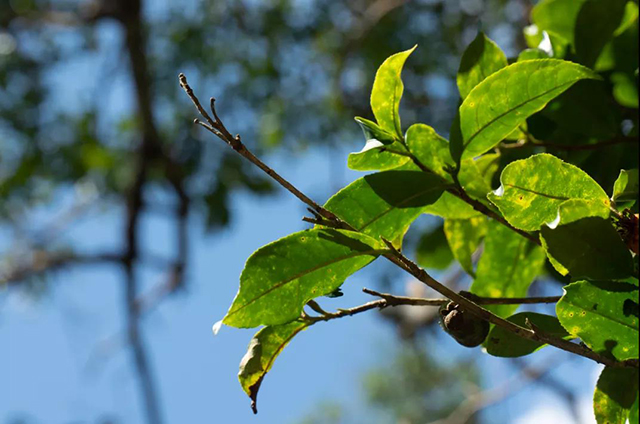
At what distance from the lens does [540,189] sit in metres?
0.54

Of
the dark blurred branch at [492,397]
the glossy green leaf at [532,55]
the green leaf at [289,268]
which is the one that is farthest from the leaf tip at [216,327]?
the dark blurred branch at [492,397]

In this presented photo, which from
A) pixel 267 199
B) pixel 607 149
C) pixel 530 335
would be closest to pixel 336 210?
pixel 530 335

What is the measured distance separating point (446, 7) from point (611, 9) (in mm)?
3750

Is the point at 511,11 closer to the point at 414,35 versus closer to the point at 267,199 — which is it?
the point at 414,35

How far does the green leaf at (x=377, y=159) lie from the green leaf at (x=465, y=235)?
17 cm

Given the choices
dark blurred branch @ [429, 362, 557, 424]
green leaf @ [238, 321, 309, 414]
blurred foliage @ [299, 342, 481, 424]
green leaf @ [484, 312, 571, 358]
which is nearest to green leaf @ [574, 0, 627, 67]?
green leaf @ [484, 312, 571, 358]

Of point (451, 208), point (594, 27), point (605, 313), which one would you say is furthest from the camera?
point (594, 27)

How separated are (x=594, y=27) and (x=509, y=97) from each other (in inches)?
10.8

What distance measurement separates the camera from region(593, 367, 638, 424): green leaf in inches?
20.5

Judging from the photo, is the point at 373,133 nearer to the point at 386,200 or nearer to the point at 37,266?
the point at 386,200

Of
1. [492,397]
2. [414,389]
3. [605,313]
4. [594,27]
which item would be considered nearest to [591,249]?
[605,313]

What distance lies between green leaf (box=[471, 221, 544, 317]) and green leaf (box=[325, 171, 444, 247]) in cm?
16

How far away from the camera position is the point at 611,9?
0.83m

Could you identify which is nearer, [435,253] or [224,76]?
[435,253]
